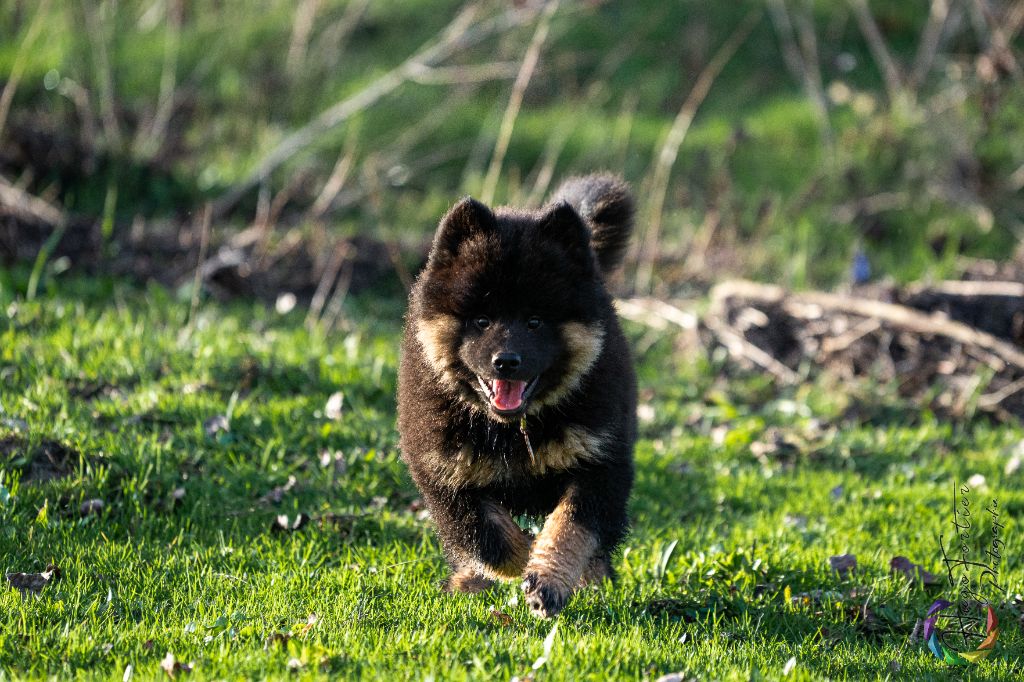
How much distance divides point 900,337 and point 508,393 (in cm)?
530

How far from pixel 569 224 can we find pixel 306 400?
8.99ft

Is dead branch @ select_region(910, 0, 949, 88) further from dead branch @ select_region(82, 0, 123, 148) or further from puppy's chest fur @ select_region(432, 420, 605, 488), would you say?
puppy's chest fur @ select_region(432, 420, 605, 488)

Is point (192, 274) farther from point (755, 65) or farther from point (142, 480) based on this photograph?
point (755, 65)

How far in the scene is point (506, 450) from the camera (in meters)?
4.67

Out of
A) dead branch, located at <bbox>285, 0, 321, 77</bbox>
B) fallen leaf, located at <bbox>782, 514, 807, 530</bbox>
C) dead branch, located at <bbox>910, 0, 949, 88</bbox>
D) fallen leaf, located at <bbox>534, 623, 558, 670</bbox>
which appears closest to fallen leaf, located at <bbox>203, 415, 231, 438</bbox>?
fallen leaf, located at <bbox>534, 623, 558, 670</bbox>

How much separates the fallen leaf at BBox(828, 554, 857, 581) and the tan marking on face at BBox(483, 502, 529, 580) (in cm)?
153

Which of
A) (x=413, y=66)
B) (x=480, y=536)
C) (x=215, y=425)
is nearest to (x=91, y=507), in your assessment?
(x=215, y=425)

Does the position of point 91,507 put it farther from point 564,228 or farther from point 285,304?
point 285,304

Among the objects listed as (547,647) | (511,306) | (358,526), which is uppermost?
(511,306)

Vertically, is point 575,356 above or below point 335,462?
above

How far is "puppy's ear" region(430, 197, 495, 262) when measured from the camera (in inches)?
180

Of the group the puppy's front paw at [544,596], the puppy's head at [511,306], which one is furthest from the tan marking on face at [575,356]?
the puppy's front paw at [544,596]

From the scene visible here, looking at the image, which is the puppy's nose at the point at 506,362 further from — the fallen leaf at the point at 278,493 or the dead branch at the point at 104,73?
the dead branch at the point at 104,73
